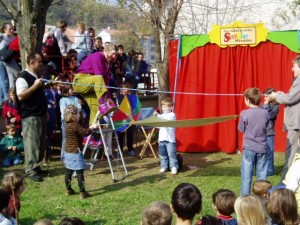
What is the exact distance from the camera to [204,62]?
35.0 ft

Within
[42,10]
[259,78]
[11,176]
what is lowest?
[11,176]

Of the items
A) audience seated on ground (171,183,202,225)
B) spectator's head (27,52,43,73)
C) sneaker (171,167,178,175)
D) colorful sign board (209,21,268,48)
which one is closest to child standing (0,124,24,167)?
spectator's head (27,52,43,73)

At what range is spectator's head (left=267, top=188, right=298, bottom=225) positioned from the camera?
3932 mm

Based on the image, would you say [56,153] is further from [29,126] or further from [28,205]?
[28,205]

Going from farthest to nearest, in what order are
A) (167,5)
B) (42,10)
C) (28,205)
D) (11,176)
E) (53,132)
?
(167,5)
(53,132)
(42,10)
(28,205)
(11,176)

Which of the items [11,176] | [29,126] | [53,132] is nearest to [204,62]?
[53,132]

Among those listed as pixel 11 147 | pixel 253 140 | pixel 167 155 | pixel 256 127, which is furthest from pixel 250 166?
pixel 11 147

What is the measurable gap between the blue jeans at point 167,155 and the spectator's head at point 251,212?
5.03 meters

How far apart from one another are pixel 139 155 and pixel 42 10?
3.53 m

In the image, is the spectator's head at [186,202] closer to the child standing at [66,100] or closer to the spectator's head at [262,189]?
the spectator's head at [262,189]

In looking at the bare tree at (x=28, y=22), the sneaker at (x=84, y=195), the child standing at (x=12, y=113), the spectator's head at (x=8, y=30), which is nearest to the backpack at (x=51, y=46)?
the spectator's head at (x=8, y=30)

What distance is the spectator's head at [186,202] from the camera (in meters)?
3.89

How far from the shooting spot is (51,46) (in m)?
11.7

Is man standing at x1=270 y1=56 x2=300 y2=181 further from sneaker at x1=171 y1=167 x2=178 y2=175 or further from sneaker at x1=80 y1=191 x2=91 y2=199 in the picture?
sneaker at x1=80 y1=191 x2=91 y2=199
